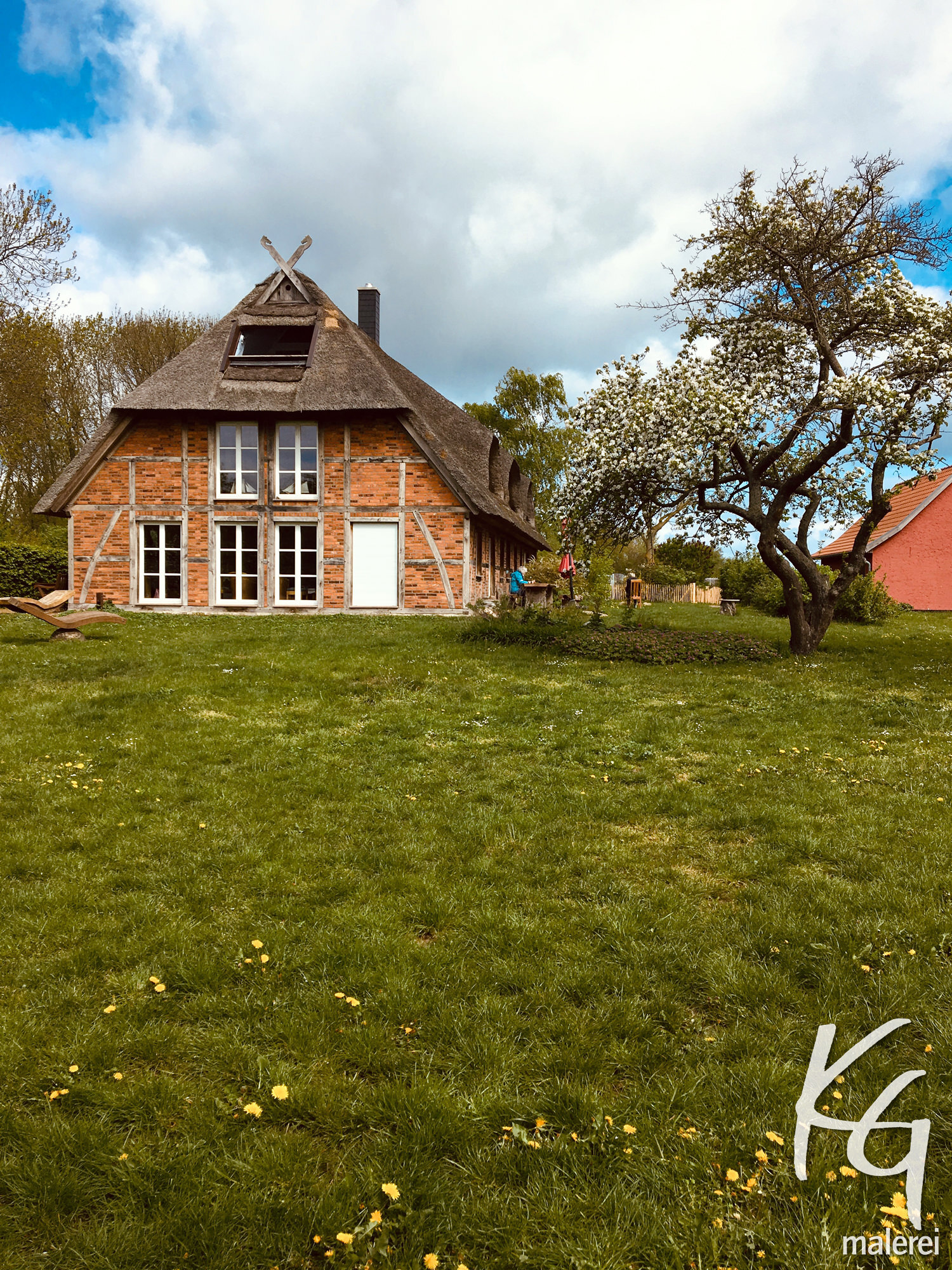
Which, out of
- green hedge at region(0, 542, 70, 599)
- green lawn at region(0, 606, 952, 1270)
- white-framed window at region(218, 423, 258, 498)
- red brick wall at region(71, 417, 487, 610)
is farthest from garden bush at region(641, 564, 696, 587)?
green lawn at region(0, 606, 952, 1270)

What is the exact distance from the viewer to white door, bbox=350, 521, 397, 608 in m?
21.8

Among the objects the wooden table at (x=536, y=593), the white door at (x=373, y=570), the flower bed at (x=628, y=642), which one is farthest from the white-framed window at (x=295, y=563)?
the flower bed at (x=628, y=642)

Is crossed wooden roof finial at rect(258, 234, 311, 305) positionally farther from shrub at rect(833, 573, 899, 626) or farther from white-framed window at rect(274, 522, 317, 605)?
shrub at rect(833, 573, 899, 626)

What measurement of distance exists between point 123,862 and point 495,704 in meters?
5.35

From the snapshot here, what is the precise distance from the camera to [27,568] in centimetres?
2400

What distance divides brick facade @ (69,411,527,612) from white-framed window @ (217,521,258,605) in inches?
5.0

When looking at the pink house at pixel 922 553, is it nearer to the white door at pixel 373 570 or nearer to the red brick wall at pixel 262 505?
the red brick wall at pixel 262 505

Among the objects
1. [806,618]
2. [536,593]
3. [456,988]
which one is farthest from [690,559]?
[456,988]

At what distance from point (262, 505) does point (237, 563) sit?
5.93 ft

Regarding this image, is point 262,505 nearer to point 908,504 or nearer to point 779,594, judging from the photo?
point 779,594

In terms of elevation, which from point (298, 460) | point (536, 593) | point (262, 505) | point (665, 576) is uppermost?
point (298, 460)

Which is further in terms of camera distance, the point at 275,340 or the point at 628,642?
the point at 275,340

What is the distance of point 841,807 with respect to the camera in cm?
607

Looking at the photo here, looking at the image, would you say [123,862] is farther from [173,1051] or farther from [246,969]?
[173,1051]
